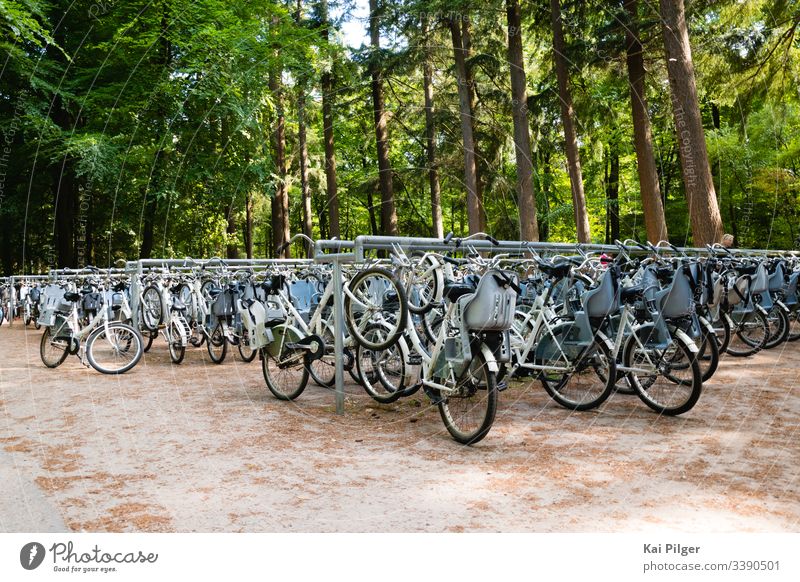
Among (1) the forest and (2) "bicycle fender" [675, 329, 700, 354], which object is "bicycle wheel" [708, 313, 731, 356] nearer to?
(1) the forest

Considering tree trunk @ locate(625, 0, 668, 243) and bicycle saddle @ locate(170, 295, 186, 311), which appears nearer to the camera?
bicycle saddle @ locate(170, 295, 186, 311)

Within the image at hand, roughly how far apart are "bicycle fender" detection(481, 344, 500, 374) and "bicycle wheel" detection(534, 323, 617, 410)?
1092 millimetres

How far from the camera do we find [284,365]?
5570 millimetres

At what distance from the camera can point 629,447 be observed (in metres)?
3.98

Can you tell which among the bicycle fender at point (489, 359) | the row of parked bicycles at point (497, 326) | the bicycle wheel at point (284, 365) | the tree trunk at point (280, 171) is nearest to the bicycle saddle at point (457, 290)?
the row of parked bicycles at point (497, 326)

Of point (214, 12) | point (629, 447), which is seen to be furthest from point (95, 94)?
point (629, 447)

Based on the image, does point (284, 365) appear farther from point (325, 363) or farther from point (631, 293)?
point (631, 293)

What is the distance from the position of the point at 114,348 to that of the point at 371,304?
3877 mm

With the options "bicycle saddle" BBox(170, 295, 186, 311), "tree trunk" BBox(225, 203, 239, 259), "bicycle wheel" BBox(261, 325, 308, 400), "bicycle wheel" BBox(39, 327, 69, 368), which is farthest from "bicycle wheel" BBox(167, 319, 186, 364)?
"tree trunk" BBox(225, 203, 239, 259)

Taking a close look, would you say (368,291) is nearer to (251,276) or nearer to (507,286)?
(507,286)

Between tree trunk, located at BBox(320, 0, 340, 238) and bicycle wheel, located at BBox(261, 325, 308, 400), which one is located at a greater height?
tree trunk, located at BBox(320, 0, 340, 238)

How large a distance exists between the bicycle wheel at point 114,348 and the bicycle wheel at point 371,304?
339 centimetres

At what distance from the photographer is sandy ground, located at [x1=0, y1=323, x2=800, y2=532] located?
290cm

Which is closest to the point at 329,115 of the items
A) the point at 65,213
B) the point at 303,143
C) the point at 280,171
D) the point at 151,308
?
the point at 303,143
